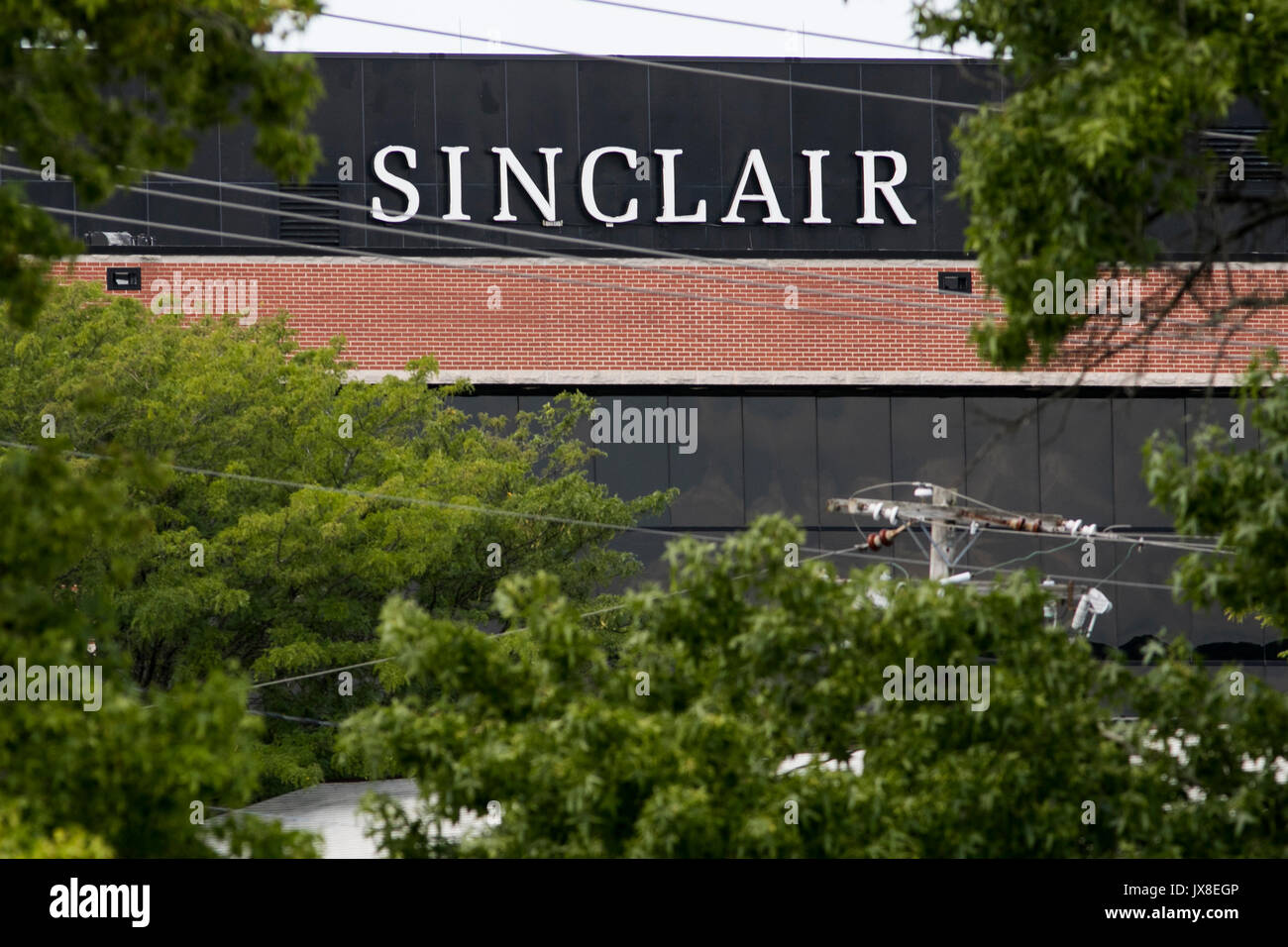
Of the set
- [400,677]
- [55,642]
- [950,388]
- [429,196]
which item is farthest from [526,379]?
[55,642]

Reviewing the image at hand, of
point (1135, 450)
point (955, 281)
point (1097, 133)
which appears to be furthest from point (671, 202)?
point (1097, 133)

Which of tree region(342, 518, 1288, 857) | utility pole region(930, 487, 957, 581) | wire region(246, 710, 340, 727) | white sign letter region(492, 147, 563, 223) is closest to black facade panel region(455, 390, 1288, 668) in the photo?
white sign letter region(492, 147, 563, 223)

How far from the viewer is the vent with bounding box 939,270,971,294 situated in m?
28.9

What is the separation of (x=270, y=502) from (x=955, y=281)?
1396cm

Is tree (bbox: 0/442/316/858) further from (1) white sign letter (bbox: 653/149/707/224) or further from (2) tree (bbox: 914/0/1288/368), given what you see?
(1) white sign letter (bbox: 653/149/707/224)

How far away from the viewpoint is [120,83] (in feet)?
25.1

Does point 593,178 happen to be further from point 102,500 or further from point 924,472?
point 102,500

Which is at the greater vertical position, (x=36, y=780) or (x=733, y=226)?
(x=733, y=226)

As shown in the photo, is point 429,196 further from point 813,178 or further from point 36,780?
point 36,780

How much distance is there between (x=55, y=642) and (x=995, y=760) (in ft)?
16.7

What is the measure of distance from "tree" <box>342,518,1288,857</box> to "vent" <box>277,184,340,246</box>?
66.9ft

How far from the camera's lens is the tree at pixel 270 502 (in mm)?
19078
